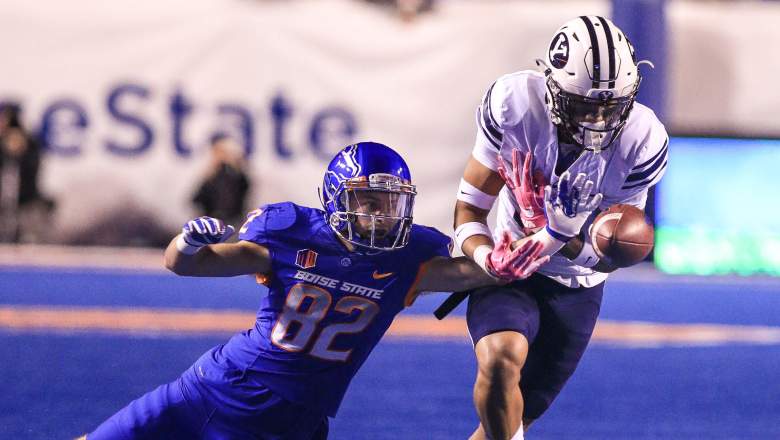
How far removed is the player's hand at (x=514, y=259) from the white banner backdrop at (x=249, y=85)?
878cm

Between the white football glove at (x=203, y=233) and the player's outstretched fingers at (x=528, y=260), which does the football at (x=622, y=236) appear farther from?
the white football glove at (x=203, y=233)

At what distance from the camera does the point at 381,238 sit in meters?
3.90

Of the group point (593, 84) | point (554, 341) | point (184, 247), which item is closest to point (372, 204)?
point (184, 247)

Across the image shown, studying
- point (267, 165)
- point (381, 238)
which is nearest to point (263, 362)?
point (381, 238)

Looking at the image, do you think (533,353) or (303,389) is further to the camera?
(533,353)

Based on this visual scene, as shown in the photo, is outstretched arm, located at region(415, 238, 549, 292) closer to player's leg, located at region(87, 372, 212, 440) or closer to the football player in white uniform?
the football player in white uniform

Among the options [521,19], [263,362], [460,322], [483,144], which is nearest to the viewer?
[263,362]

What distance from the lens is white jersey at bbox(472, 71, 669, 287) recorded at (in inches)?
167

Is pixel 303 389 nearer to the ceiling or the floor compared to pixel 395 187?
nearer to the floor

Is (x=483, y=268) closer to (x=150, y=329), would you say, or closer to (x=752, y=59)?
(x=150, y=329)

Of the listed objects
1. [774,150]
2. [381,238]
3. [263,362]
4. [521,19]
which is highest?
[381,238]

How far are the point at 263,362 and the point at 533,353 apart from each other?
112 centimetres

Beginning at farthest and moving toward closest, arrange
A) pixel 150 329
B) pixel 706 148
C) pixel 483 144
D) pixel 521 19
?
pixel 521 19
pixel 706 148
pixel 150 329
pixel 483 144

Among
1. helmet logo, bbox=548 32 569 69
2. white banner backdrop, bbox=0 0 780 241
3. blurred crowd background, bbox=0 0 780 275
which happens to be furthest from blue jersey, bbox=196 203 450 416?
white banner backdrop, bbox=0 0 780 241
